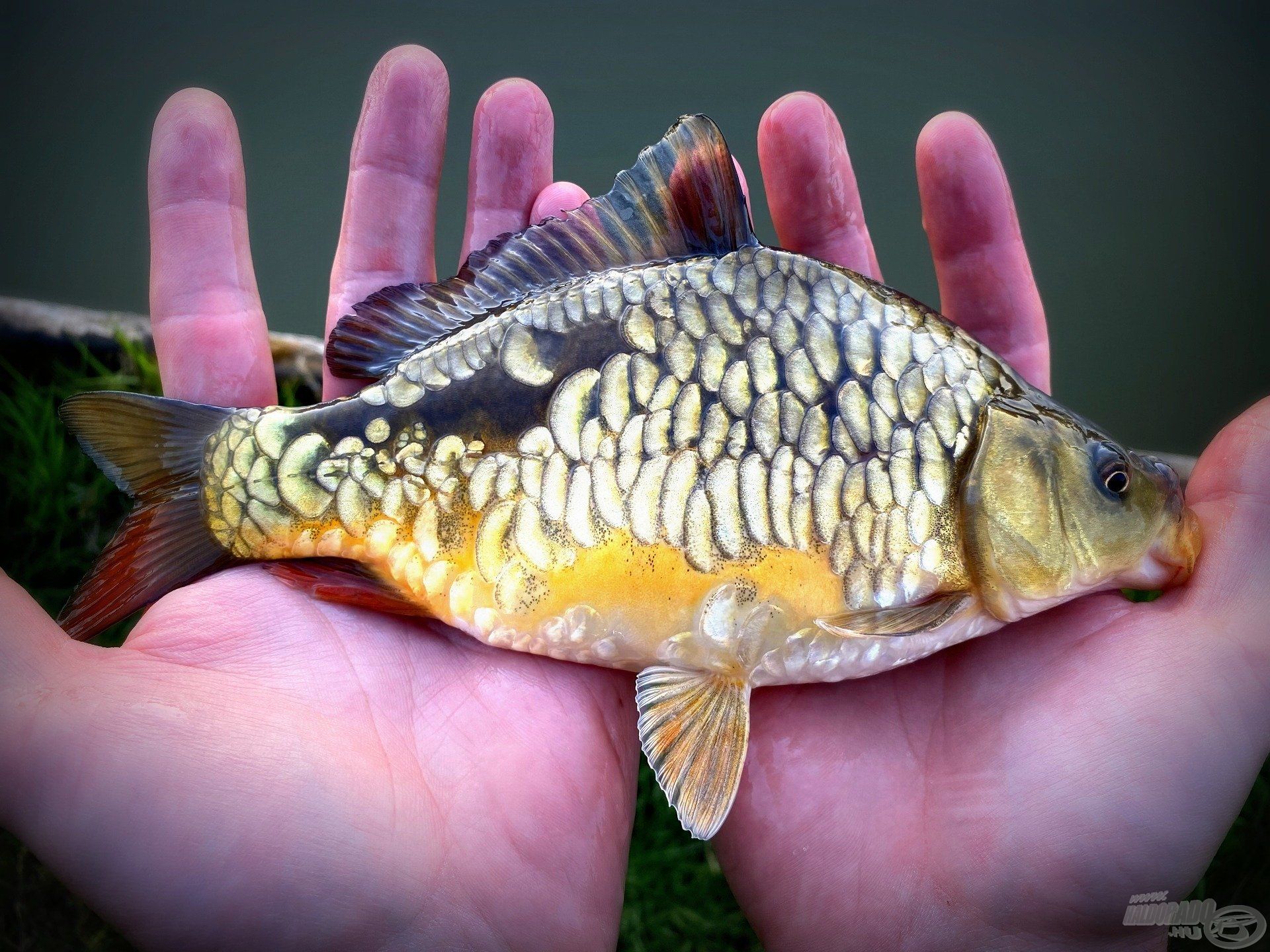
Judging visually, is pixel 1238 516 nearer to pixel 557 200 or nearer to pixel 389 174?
pixel 557 200

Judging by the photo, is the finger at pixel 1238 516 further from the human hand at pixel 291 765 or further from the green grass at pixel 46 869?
the green grass at pixel 46 869

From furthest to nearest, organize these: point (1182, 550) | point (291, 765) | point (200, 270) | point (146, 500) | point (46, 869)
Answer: point (46, 869) → point (200, 270) → point (146, 500) → point (1182, 550) → point (291, 765)

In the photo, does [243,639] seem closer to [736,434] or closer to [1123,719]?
[736,434]

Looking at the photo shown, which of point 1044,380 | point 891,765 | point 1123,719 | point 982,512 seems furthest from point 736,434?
point 1044,380

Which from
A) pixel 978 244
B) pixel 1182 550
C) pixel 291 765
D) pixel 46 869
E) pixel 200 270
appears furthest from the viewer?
pixel 46 869

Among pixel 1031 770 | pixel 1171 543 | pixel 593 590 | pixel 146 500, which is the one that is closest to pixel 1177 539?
pixel 1171 543

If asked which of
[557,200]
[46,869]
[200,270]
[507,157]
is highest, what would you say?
[507,157]
